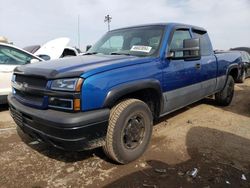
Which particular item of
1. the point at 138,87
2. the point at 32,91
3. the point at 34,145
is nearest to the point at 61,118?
the point at 32,91

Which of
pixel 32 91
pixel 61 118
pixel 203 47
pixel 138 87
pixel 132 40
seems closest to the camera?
pixel 61 118

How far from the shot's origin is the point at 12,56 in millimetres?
6125

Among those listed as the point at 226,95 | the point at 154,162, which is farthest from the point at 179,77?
the point at 226,95

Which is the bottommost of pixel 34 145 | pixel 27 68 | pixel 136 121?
pixel 34 145

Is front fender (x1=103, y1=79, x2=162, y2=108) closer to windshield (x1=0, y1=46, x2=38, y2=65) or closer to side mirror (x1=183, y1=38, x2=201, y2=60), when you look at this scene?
side mirror (x1=183, y1=38, x2=201, y2=60)

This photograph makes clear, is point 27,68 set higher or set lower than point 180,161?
higher

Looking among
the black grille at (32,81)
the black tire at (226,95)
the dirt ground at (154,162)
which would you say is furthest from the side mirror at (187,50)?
the black tire at (226,95)

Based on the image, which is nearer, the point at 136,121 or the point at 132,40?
the point at 136,121

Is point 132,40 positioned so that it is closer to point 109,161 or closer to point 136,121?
point 136,121

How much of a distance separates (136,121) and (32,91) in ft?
4.28

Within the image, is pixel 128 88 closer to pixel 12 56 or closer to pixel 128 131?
pixel 128 131

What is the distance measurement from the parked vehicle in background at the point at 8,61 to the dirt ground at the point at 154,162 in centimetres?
115

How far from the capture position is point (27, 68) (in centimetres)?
340

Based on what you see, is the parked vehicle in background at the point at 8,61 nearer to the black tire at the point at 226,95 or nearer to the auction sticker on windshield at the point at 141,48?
the auction sticker on windshield at the point at 141,48
